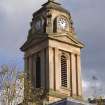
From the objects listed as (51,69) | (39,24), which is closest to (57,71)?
(51,69)

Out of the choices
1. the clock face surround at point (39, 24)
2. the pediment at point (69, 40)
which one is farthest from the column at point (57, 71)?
the clock face surround at point (39, 24)

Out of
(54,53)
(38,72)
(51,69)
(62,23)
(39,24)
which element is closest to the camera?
(51,69)

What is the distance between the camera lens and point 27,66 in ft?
268

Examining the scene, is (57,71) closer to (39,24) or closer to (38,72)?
(38,72)

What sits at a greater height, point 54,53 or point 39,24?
point 39,24

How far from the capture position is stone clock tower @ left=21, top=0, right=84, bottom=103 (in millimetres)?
76875

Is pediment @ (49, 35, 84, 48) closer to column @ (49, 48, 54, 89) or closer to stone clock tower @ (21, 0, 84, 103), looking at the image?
stone clock tower @ (21, 0, 84, 103)

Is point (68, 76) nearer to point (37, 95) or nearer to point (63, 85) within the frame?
point (63, 85)

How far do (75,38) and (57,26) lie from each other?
320 centimetres

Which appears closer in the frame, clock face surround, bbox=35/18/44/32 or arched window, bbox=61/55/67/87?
arched window, bbox=61/55/67/87

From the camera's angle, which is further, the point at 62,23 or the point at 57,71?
the point at 62,23

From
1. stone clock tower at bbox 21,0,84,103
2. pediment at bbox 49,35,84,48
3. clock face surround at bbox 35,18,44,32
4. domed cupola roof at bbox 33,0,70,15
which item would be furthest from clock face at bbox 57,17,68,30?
clock face surround at bbox 35,18,44,32

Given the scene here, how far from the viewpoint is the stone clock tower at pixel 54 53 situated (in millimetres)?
76875

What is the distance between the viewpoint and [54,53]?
255 ft
